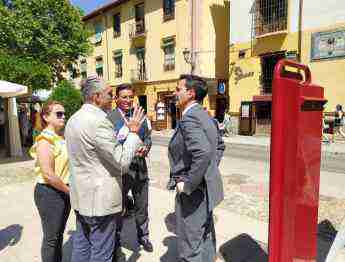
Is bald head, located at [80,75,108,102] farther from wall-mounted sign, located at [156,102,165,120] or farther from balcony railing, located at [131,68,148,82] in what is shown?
balcony railing, located at [131,68,148,82]

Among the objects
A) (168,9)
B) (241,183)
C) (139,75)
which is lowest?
(241,183)

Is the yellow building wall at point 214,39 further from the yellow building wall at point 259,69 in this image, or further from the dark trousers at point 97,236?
the dark trousers at point 97,236

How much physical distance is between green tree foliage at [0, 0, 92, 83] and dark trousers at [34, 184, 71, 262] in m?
15.3

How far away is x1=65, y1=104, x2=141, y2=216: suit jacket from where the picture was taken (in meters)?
2.14

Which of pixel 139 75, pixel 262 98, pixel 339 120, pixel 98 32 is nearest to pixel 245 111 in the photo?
pixel 262 98

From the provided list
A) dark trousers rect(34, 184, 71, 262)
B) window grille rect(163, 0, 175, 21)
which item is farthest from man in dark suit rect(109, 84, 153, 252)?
window grille rect(163, 0, 175, 21)

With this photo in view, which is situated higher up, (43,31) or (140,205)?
(43,31)

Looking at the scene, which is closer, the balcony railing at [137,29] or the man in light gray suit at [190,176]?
the man in light gray suit at [190,176]

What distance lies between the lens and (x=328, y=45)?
14180 millimetres

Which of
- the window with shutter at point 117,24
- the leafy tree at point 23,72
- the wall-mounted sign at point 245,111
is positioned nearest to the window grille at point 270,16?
the wall-mounted sign at point 245,111

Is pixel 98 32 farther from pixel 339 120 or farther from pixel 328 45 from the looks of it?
pixel 339 120

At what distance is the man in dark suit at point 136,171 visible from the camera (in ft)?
10.9

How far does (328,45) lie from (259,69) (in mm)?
3600

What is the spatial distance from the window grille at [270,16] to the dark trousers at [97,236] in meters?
15.8
